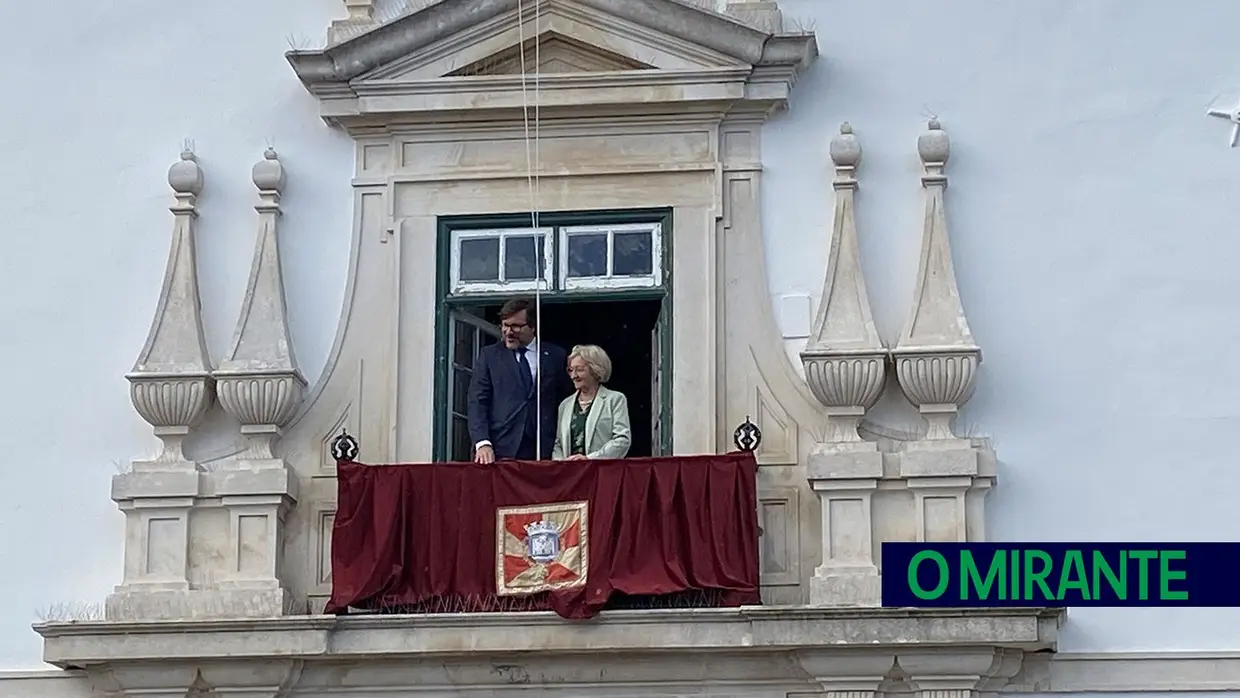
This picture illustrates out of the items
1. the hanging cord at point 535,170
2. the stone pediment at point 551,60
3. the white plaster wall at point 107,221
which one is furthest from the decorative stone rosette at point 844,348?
the white plaster wall at point 107,221

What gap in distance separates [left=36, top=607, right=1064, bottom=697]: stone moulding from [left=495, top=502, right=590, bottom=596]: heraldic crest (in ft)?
0.73

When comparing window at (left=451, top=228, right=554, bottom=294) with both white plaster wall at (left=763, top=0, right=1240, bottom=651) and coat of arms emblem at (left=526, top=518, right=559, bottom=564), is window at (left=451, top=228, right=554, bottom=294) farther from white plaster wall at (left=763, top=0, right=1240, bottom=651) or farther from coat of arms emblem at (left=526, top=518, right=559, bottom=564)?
coat of arms emblem at (left=526, top=518, right=559, bottom=564)

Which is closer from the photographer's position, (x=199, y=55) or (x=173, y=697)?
(x=173, y=697)

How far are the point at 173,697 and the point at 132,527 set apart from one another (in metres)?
0.95

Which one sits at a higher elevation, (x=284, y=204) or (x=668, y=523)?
(x=284, y=204)

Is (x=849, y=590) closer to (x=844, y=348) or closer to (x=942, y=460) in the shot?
(x=942, y=460)

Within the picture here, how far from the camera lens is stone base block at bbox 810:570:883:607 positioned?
609 inches

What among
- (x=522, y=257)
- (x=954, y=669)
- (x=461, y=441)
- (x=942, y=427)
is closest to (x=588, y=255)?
(x=522, y=257)

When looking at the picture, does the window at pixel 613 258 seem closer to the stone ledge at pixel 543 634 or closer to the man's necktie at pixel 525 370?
the man's necktie at pixel 525 370

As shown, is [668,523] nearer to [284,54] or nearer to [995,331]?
[995,331]

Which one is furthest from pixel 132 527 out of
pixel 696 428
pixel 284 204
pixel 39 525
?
pixel 696 428

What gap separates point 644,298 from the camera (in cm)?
1634

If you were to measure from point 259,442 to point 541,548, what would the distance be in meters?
1.63

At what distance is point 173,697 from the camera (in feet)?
51.7
